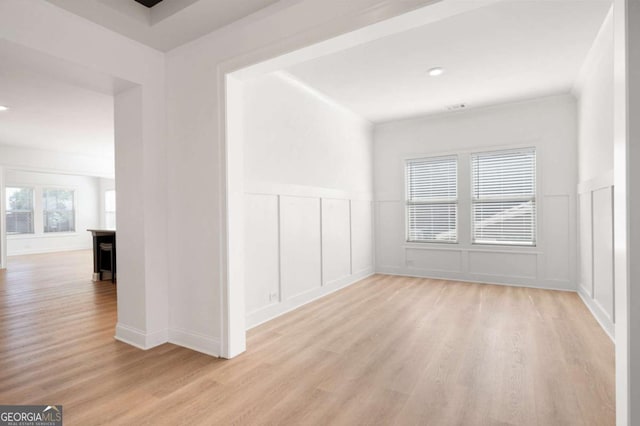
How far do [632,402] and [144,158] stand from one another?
3410 mm

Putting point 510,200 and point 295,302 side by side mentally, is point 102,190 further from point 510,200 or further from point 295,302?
point 510,200

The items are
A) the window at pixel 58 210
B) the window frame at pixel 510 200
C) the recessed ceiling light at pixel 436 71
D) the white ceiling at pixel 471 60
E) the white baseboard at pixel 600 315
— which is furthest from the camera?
the window at pixel 58 210

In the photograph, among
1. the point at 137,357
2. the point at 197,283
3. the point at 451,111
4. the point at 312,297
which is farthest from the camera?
the point at 451,111

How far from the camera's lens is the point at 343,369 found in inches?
96.6

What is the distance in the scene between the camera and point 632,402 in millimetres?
1391

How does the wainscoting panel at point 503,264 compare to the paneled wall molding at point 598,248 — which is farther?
the wainscoting panel at point 503,264

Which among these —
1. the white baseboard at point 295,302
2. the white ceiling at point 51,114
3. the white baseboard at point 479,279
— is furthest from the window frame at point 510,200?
the white ceiling at point 51,114

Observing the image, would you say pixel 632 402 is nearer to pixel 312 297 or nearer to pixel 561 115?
pixel 312 297

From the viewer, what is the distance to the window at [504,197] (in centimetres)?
499

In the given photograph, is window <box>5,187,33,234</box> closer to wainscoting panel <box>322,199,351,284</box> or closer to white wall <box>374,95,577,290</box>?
A: wainscoting panel <box>322,199,351,284</box>

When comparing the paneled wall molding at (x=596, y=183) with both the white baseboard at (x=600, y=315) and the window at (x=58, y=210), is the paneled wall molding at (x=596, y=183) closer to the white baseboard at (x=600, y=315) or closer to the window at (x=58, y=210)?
the white baseboard at (x=600, y=315)

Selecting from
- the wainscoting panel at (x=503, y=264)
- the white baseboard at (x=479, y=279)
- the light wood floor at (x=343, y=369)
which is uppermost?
the wainscoting panel at (x=503, y=264)

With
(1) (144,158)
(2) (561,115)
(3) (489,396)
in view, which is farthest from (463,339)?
(2) (561,115)

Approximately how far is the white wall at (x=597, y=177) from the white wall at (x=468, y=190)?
10.3 inches
